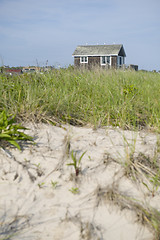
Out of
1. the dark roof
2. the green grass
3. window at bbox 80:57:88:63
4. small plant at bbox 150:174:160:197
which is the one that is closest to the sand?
small plant at bbox 150:174:160:197

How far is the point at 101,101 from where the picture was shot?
13.0 feet

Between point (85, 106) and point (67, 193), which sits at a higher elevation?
point (85, 106)

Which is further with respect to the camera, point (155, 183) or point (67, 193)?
point (155, 183)

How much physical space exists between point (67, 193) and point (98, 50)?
30.8 meters

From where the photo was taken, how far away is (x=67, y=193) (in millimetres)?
1875

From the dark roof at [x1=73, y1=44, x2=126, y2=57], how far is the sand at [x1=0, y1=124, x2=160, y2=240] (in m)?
29.0

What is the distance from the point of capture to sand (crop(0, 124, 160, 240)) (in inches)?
62.4

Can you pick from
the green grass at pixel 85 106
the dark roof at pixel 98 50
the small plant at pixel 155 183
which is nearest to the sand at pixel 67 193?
the small plant at pixel 155 183

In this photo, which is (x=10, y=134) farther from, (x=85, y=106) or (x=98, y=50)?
(x=98, y=50)

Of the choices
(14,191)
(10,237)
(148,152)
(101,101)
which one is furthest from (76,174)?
(101,101)

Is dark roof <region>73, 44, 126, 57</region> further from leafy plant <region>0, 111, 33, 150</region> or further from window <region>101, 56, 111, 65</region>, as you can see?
leafy plant <region>0, 111, 33, 150</region>

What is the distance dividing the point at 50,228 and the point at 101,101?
2658 millimetres

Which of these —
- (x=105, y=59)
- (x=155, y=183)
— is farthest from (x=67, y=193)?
(x=105, y=59)

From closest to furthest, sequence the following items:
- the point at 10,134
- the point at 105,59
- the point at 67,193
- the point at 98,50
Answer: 1. the point at 67,193
2. the point at 10,134
3. the point at 105,59
4. the point at 98,50
